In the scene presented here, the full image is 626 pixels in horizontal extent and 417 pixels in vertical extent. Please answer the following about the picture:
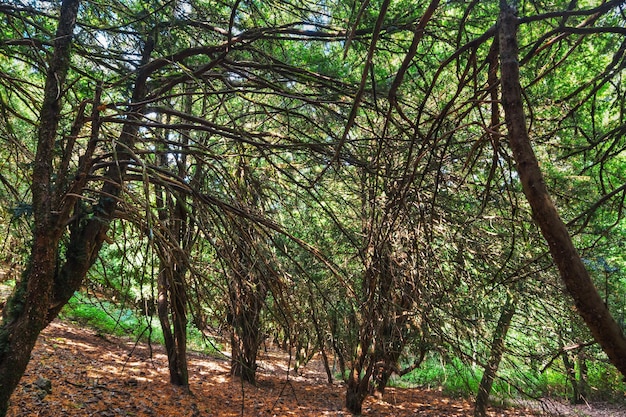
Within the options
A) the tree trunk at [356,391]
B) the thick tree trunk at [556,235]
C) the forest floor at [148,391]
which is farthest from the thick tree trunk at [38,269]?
the tree trunk at [356,391]

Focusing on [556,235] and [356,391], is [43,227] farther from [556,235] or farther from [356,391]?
[356,391]

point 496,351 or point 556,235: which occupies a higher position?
point 556,235

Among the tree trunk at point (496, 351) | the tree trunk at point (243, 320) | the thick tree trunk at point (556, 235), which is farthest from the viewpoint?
the tree trunk at point (496, 351)

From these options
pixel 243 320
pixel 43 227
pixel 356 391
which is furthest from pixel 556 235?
pixel 356 391

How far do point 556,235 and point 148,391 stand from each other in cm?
674

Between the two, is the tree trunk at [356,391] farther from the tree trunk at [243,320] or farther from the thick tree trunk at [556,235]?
the thick tree trunk at [556,235]

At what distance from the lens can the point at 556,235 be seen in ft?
3.11

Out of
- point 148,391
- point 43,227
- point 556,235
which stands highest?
point 43,227

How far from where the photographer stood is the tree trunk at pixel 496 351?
3.60 meters

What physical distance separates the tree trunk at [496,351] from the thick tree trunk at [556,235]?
2067mm

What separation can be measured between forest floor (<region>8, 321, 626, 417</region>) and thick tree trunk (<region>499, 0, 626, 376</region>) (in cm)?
267

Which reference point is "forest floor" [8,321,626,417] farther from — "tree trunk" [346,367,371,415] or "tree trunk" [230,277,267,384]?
"tree trunk" [230,277,267,384]

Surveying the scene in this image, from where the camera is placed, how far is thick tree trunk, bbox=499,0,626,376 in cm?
92

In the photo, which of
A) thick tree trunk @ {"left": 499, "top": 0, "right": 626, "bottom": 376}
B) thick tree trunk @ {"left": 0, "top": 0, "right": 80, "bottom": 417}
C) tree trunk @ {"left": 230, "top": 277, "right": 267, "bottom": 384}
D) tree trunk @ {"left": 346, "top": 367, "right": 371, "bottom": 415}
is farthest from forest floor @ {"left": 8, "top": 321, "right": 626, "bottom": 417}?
thick tree trunk @ {"left": 499, "top": 0, "right": 626, "bottom": 376}
